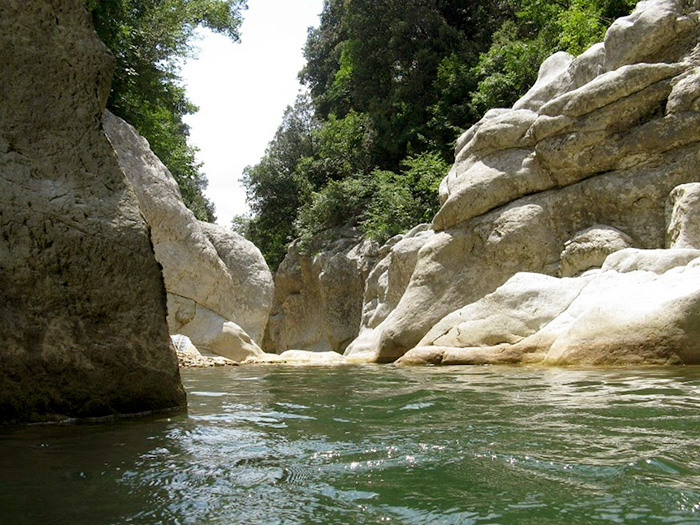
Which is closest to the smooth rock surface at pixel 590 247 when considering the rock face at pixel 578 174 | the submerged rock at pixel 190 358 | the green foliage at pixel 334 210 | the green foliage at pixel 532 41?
the rock face at pixel 578 174

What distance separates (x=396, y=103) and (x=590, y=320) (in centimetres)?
2077

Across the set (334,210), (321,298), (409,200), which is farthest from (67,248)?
(334,210)

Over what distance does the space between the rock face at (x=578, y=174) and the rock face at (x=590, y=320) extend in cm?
184

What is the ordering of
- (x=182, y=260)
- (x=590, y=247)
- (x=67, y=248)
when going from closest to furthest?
1. (x=67, y=248)
2. (x=590, y=247)
3. (x=182, y=260)

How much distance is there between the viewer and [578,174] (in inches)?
541

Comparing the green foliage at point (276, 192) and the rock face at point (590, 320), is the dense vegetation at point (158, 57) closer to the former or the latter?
the green foliage at point (276, 192)

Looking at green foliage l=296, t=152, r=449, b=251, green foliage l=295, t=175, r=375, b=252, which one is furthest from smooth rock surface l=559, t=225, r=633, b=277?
green foliage l=295, t=175, r=375, b=252

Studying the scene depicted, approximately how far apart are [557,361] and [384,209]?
49.8 ft

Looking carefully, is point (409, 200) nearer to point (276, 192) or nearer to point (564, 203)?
point (564, 203)

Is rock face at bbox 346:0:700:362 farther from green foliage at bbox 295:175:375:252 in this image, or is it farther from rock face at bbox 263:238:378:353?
green foliage at bbox 295:175:375:252

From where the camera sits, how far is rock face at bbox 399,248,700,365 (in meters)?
7.49

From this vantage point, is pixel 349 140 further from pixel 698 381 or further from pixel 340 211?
pixel 698 381

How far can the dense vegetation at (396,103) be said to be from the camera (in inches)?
880

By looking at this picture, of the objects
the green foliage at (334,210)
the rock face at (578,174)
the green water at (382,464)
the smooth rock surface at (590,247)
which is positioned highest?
the green foliage at (334,210)
